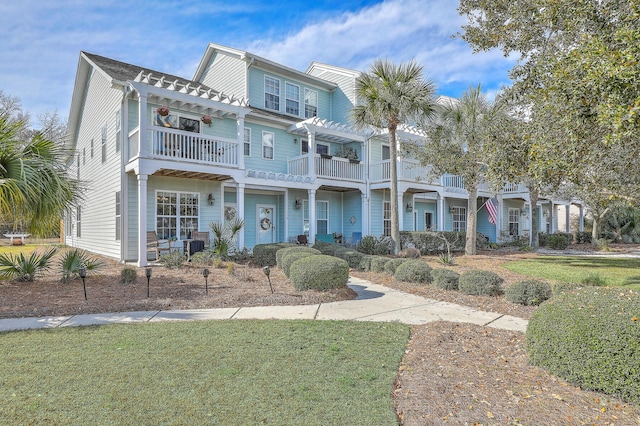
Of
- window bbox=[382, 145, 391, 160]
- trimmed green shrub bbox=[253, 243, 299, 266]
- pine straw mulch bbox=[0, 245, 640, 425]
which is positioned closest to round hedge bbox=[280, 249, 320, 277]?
pine straw mulch bbox=[0, 245, 640, 425]

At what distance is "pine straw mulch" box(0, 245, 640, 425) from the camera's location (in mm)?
2994

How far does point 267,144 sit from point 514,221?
2039 centimetres

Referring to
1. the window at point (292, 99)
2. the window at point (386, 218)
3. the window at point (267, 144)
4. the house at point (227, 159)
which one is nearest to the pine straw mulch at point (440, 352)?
the house at point (227, 159)

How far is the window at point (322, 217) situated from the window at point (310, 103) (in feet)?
15.1

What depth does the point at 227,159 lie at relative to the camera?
44.6 feet

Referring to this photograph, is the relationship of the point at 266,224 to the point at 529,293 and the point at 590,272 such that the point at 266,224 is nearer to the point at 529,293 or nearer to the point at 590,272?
the point at 529,293

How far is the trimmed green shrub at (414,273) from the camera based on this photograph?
9.02 meters

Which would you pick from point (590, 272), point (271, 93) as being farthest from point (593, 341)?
point (271, 93)

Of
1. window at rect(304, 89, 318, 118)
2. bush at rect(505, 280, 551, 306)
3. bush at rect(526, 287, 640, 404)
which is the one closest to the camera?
bush at rect(526, 287, 640, 404)

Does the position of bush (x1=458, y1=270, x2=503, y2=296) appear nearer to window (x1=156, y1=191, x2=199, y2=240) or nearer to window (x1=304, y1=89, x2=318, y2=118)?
window (x1=156, y1=191, x2=199, y2=240)

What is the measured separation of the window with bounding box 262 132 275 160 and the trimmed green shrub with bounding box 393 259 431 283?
361 inches

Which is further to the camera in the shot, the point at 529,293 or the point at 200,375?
the point at 529,293

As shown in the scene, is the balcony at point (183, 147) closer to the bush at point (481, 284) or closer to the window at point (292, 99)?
the window at point (292, 99)

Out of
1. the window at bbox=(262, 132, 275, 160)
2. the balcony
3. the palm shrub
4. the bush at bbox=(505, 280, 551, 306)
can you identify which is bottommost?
the bush at bbox=(505, 280, 551, 306)
